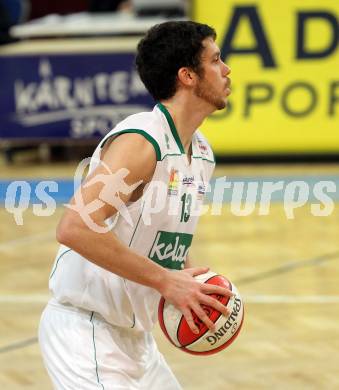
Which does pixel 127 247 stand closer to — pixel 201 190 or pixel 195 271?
pixel 195 271

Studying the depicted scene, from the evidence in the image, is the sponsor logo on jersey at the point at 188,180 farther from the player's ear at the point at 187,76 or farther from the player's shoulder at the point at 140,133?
the player's ear at the point at 187,76

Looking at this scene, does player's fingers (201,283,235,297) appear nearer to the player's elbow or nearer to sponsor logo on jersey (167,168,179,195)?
sponsor logo on jersey (167,168,179,195)

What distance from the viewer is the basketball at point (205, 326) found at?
3.40 m

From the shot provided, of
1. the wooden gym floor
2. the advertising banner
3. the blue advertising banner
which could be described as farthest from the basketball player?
the blue advertising banner

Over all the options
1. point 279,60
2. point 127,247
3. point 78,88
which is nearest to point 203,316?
point 127,247

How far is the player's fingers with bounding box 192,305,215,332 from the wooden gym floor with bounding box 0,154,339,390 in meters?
1.59

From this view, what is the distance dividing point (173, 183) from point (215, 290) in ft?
1.35

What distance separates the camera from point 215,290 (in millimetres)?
3350

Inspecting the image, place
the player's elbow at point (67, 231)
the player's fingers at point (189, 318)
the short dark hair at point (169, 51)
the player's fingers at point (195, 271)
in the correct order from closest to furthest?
the player's elbow at point (67, 231), the player's fingers at point (189, 318), the player's fingers at point (195, 271), the short dark hair at point (169, 51)

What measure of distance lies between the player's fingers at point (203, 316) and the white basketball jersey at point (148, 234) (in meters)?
0.30

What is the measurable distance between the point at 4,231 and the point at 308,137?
3.84 m

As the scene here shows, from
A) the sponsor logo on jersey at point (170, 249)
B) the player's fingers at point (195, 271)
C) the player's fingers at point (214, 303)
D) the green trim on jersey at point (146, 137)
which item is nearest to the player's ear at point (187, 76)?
the green trim on jersey at point (146, 137)

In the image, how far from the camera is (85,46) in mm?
11156

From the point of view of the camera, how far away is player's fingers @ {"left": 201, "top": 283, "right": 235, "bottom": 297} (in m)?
3.31
